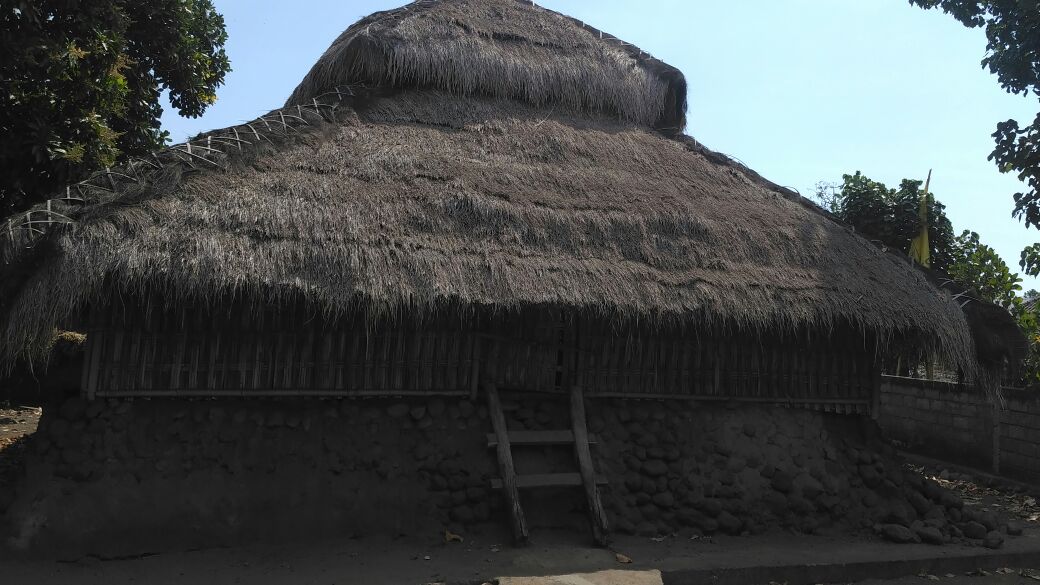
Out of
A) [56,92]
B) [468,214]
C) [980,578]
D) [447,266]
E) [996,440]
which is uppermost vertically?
[56,92]

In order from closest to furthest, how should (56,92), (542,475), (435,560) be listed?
(435,560)
(542,475)
(56,92)

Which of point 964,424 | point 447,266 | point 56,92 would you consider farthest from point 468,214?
point 964,424

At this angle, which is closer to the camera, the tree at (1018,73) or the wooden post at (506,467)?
the wooden post at (506,467)

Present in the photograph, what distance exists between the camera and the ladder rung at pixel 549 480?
589 cm

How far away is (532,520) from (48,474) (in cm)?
360

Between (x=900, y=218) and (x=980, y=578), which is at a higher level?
(x=900, y=218)

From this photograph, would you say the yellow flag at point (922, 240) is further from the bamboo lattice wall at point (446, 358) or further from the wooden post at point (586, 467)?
the wooden post at point (586, 467)

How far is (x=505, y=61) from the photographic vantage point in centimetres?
866

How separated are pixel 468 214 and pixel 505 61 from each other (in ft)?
10.3

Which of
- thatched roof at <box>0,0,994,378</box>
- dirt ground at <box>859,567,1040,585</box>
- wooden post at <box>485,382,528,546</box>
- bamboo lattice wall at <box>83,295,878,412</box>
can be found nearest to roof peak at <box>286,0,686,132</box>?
thatched roof at <box>0,0,994,378</box>

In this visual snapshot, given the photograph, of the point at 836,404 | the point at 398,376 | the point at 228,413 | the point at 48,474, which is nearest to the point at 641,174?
the point at 836,404

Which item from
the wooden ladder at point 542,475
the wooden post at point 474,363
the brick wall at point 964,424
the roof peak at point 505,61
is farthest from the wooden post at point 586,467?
the brick wall at point 964,424

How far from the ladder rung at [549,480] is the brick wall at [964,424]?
16.7 ft

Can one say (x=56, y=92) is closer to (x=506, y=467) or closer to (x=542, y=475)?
(x=506, y=467)
